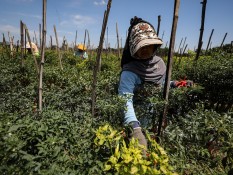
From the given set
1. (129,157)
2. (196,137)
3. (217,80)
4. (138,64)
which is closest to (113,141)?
(129,157)

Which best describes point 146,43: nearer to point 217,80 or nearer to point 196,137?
point 196,137

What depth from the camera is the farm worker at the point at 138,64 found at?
75.0 inches

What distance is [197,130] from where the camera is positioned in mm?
1938

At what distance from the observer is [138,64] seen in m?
2.17

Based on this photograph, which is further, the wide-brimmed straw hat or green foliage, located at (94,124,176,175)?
the wide-brimmed straw hat

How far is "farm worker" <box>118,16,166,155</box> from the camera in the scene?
1904 millimetres

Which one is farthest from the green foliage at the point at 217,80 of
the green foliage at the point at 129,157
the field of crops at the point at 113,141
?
the green foliage at the point at 129,157

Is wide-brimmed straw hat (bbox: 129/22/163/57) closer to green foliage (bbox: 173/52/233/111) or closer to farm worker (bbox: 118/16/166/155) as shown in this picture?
farm worker (bbox: 118/16/166/155)

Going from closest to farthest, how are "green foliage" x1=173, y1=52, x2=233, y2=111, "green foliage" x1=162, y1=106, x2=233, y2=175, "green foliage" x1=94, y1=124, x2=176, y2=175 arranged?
"green foliage" x1=94, y1=124, x2=176, y2=175, "green foliage" x1=162, y1=106, x2=233, y2=175, "green foliage" x1=173, y1=52, x2=233, y2=111

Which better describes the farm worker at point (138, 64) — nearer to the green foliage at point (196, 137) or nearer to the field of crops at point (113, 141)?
the field of crops at point (113, 141)

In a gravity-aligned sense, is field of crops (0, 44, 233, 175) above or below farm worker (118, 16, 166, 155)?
below

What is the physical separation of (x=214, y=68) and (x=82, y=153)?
2.88m

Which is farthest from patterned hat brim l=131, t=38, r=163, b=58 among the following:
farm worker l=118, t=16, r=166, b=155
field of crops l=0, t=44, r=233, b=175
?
field of crops l=0, t=44, r=233, b=175

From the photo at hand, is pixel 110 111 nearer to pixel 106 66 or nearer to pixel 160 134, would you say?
pixel 160 134
